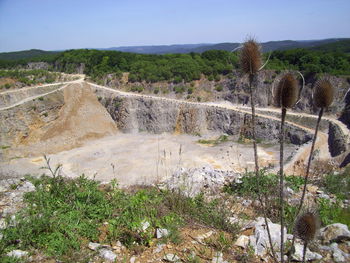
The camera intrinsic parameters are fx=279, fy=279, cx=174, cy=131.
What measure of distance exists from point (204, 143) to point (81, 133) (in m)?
12.3

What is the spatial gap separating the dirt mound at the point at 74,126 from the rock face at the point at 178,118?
1.35m

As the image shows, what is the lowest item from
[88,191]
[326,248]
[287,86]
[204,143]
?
[204,143]

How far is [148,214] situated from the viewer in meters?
5.64

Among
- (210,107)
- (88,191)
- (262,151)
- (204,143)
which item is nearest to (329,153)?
(262,151)

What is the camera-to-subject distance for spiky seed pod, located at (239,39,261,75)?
10.7 ft

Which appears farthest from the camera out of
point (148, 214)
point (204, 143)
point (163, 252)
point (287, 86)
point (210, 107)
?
point (210, 107)

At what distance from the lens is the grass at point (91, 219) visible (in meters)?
4.73

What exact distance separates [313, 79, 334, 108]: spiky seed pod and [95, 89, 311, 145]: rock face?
23.0 m

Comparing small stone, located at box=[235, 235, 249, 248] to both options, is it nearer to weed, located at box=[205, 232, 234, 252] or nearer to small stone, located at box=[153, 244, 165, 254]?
weed, located at box=[205, 232, 234, 252]

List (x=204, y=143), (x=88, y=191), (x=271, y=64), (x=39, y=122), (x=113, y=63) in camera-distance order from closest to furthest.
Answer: (x=88, y=191) → (x=204, y=143) → (x=39, y=122) → (x=271, y=64) → (x=113, y=63)

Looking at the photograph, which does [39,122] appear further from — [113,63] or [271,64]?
[271,64]

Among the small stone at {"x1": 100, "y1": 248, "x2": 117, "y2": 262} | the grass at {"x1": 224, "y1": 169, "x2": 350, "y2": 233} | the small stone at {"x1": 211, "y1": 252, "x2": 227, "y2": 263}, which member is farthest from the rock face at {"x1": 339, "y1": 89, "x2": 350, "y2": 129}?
the small stone at {"x1": 100, "y1": 248, "x2": 117, "y2": 262}

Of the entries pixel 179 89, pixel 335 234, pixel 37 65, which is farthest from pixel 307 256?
pixel 37 65

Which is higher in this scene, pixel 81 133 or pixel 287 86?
pixel 287 86
